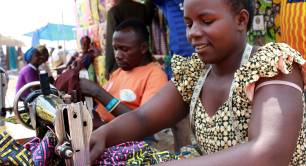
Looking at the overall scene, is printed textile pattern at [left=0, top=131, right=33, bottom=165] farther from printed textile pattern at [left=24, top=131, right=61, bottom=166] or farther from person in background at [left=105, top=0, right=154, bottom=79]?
person in background at [left=105, top=0, right=154, bottom=79]

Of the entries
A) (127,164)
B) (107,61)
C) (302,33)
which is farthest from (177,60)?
(107,61)

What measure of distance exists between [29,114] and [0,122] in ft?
1.31

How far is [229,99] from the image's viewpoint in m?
1.21

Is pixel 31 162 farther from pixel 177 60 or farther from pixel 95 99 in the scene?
pixel 95 99

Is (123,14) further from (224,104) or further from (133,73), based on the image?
(224,104)

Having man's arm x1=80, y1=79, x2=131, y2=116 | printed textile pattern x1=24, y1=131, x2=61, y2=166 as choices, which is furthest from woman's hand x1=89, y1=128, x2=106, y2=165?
man's arm x1=80, y1=79, x2=131, y2=116

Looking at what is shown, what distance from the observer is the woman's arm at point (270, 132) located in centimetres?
92

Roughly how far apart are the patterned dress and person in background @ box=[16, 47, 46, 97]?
3461mm

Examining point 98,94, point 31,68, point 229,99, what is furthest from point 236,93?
point 31,68

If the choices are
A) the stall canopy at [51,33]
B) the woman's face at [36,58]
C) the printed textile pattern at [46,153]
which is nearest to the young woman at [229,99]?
the printed textile pattern at [46,153]

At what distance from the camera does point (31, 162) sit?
38.8 inches

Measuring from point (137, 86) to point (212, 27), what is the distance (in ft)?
3.98

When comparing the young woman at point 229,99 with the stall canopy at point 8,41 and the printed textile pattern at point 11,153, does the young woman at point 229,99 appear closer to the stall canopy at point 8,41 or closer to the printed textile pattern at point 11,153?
the printed textile pattern at point 11,153

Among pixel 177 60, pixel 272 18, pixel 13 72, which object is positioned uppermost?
pixel 272 18
